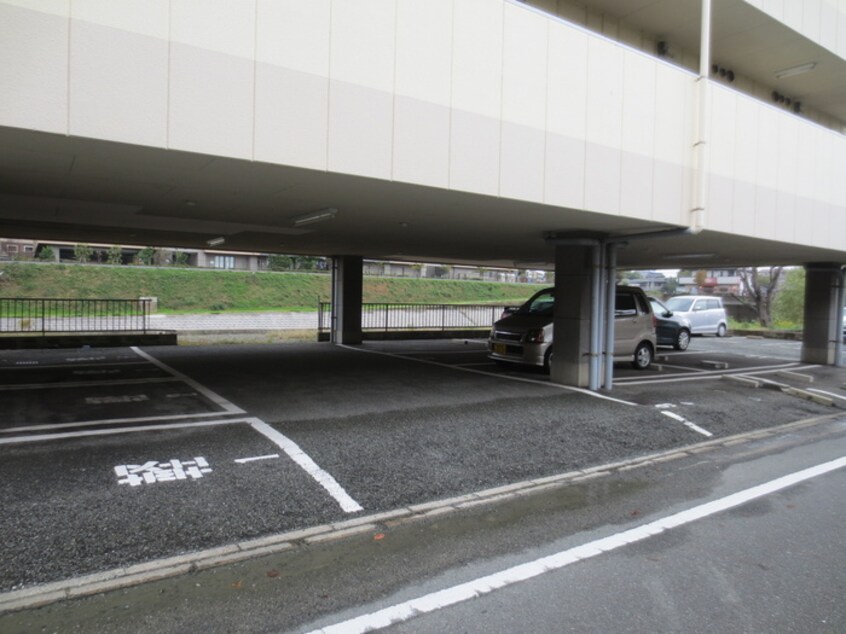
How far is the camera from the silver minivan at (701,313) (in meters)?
24.2

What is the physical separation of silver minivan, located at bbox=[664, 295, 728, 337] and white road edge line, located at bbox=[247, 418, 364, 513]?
21.6 metres

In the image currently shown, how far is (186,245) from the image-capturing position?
13.9 metres

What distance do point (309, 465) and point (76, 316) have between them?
14.6m

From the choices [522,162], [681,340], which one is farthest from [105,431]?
[681,340]

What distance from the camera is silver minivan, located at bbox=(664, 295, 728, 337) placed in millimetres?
24172

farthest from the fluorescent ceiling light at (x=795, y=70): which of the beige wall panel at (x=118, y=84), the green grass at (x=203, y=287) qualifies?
the green grass at (x=203, y=287)

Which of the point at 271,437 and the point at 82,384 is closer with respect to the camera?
the point at 271,437

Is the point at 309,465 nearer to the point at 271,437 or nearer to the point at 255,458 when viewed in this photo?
the point at 255,458

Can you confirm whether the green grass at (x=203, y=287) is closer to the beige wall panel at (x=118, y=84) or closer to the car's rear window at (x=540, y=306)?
the car's rear window at (x=540, y=306)

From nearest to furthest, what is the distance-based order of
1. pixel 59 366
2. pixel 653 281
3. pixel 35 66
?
pixel 35 66, pixel 59 366, pixel 653 281

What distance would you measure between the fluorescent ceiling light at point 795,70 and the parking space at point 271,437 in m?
6.36

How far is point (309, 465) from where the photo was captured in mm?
5312

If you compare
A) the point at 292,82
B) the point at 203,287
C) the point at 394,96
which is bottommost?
the point at 203,287

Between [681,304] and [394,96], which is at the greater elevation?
[394,96]
